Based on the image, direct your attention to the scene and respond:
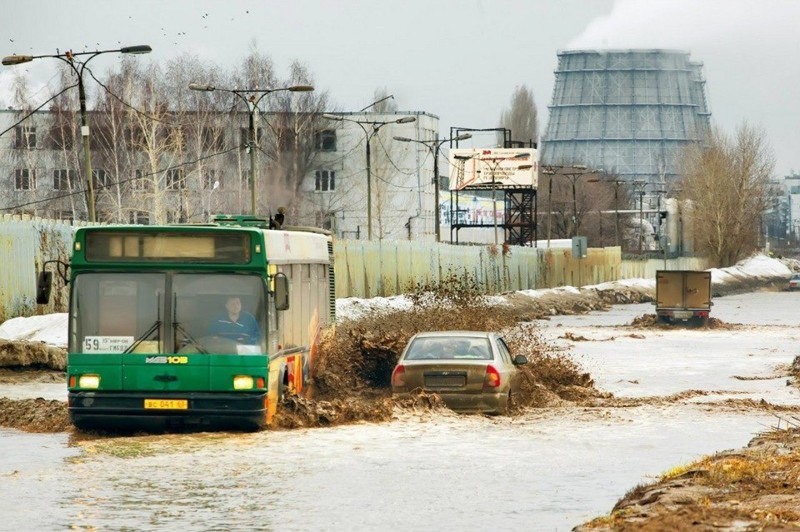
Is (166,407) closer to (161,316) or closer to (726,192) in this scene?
(161,316)

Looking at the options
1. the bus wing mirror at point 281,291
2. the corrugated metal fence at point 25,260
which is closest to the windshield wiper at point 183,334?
the bus wing mirror at point 281,291

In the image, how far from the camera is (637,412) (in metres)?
25.7

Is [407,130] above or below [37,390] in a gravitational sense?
above

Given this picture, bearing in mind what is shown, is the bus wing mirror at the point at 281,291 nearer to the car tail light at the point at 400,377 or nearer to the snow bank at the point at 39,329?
the car tail light at the point at 400,377

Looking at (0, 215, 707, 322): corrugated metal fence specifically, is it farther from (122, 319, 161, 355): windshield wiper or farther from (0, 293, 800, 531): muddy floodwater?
(122, 319, 161, 355): windshield wiper

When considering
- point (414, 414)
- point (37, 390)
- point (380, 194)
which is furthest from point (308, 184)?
point (414, 414)

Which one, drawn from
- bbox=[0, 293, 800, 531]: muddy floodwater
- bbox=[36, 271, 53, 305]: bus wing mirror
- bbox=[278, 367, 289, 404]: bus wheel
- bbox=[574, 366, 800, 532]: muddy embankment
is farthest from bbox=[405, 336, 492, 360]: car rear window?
bbox=[574, 366, 800, 532]: muddy embankment

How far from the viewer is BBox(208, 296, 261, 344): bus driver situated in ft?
64.1

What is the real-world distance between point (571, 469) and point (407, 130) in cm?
9814

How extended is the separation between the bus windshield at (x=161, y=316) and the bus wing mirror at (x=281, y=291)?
235mm

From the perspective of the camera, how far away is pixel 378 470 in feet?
56.8

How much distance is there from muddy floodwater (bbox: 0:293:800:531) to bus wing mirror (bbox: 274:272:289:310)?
1.54 m

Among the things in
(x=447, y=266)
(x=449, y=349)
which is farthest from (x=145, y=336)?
(x=447, y=266)

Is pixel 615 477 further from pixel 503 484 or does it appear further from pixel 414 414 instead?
pixel 414 414
